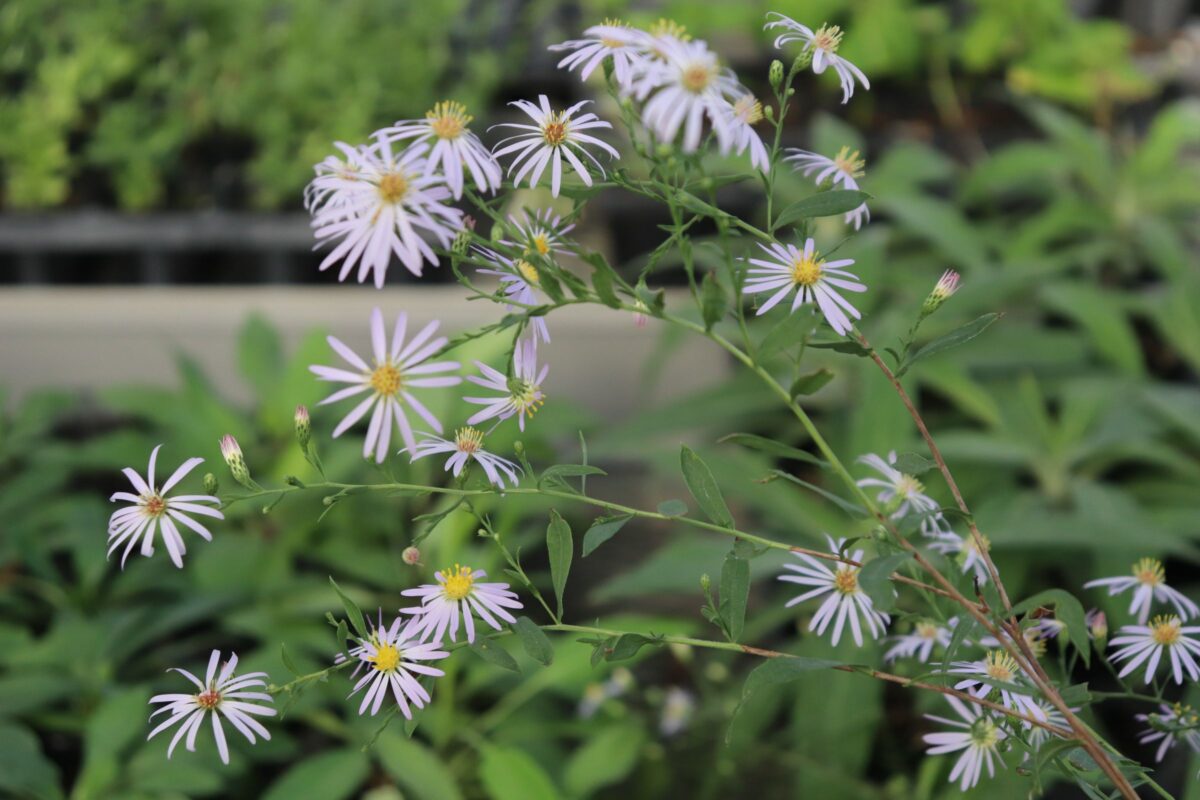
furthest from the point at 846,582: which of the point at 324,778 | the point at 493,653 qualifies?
the point at 324,778

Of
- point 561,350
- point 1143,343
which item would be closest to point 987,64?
point 1143,343

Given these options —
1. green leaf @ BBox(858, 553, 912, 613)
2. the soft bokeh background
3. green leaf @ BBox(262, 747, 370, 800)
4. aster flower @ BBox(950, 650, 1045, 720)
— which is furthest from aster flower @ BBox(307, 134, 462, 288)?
green leaf @ BBox(262, 747, 370, 800)

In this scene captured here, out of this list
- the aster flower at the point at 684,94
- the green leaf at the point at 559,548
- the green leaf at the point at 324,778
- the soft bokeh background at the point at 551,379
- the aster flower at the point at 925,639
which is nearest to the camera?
the aster flower at the point at 684,94

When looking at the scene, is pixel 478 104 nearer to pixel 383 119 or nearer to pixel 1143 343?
pixel 383 119

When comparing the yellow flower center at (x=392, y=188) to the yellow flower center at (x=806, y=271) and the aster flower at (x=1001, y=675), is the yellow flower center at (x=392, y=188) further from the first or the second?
the aster flower at (x=1001, y=675)

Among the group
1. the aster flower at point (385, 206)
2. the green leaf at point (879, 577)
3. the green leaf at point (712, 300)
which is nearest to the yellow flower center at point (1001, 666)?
the green leaf at point (879, 577)

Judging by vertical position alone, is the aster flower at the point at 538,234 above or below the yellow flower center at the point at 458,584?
above

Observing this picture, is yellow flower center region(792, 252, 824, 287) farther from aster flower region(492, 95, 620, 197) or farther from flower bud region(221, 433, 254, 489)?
flower bud region(221, 433, 254, 489)
